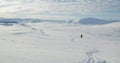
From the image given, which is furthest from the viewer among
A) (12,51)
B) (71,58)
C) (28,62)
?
(12,51)

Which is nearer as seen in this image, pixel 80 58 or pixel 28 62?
pixel 28 62

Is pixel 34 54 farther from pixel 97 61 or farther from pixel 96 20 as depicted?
pixel 96 20

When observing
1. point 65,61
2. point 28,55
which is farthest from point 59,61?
point 28,55

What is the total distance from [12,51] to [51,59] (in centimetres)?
456

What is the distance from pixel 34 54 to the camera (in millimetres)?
22078

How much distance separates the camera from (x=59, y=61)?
64.6 ft

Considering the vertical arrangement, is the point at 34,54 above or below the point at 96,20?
above

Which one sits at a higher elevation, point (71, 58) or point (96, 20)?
point (71, 58)

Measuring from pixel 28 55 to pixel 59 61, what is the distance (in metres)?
3.07

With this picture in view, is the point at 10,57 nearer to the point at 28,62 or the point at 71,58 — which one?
the point at 28,62

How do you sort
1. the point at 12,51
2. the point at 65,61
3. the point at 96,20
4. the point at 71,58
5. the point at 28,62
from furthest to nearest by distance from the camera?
1. the point at 96,20
2. the point at 12,51
3. the point at 71,58
4. the point at 65,61
5. the point at 28,62

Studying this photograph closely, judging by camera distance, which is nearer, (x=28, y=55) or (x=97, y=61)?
(x=97, y=61)

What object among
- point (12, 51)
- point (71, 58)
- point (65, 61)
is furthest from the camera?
point (12, 51)

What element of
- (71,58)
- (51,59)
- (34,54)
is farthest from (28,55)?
(71,58)
